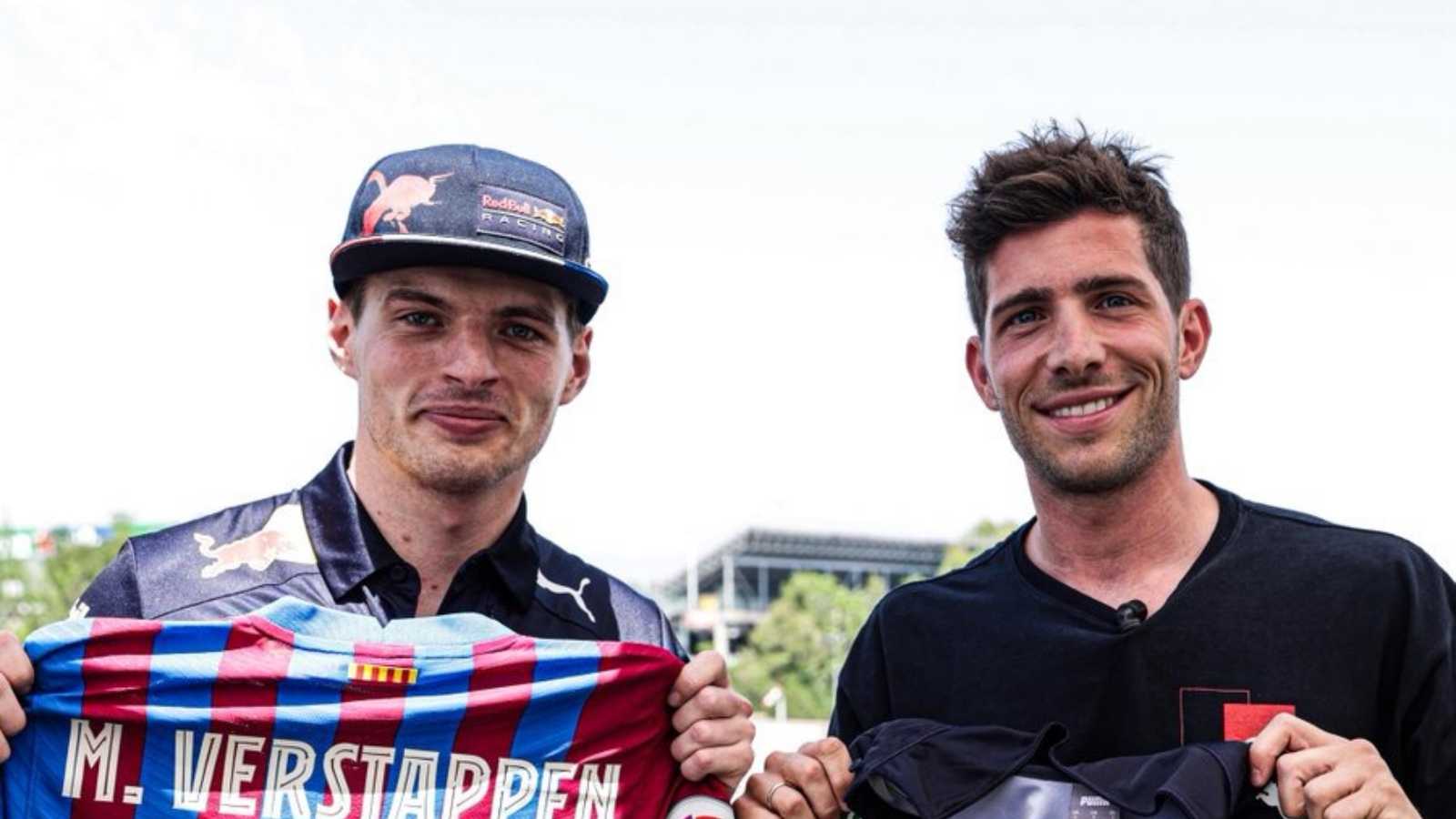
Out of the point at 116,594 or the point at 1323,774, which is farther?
the point at 116,594

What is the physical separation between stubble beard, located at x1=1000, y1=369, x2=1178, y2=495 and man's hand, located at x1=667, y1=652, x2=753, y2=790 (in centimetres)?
112

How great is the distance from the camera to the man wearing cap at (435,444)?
11.4 feet

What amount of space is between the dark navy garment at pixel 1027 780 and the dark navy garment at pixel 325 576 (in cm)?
68

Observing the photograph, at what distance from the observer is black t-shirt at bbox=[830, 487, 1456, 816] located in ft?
11.8

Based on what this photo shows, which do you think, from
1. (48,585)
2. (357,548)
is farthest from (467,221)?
(48,585)

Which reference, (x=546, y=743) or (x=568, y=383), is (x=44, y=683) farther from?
(x=568, y=383)

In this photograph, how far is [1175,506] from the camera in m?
3.97

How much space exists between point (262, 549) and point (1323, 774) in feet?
8.23

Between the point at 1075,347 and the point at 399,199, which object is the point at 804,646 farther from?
the point at 399,199

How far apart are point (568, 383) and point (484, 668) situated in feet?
2.83

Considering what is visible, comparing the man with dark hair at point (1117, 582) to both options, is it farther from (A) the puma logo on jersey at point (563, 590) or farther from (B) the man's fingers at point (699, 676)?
(A) the puma logo on jersey at point (563, 590)

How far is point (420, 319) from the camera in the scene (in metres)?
3.59

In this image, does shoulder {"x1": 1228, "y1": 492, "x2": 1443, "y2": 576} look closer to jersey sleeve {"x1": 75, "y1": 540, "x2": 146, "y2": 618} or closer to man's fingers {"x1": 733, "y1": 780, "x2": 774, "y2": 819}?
man's fingers {"x1": 733, "y1": 780, "x2": 774, "y2": 819}

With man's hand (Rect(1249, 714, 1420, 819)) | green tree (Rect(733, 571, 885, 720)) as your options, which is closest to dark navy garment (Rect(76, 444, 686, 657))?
man's hand (Rect(1249, 714, 1420, 819))
